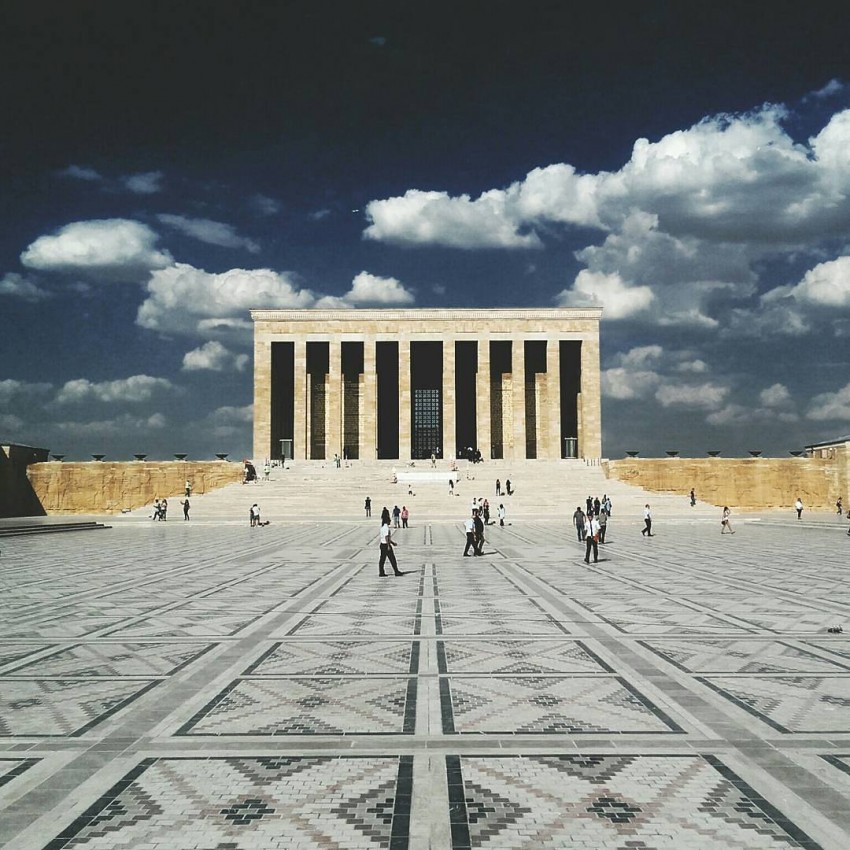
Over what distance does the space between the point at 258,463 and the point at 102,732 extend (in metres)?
50.2

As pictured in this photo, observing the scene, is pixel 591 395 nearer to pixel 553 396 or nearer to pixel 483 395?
pixel 553 396

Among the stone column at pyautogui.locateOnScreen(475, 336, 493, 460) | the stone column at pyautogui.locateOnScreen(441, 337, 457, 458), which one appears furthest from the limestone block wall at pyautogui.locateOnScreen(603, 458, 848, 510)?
the stone column at pyautogui.locateOnScreen(441, 337, 457, 458)

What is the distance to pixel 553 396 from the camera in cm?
5634

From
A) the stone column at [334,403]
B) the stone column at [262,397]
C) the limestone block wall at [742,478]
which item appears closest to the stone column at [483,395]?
the limestone block wall at [742,478]

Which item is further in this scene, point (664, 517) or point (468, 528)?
point (664, 517)

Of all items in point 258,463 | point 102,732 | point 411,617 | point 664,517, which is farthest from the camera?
point 258,463

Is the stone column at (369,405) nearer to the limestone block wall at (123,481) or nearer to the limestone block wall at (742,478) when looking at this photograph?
the limestone block wall at (123,481)

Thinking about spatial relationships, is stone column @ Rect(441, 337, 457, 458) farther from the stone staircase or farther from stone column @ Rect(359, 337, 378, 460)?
stone column @ Rect(359, 337, 378, 460)

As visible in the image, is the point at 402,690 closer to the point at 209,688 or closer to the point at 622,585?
the point at 209,688

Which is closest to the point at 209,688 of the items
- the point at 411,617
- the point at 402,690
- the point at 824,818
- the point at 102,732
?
the point at 102,732

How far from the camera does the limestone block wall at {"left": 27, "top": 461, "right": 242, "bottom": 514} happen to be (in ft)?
168

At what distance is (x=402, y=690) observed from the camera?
21.1ft

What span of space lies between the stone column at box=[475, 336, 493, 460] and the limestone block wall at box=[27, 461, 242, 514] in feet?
61.4

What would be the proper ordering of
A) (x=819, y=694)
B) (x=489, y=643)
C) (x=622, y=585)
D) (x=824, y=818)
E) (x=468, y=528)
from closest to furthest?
(x=824, y=818), (x=819, y=694), (x=489, y=643), (x=622, y=585), (x=468, y=528)
